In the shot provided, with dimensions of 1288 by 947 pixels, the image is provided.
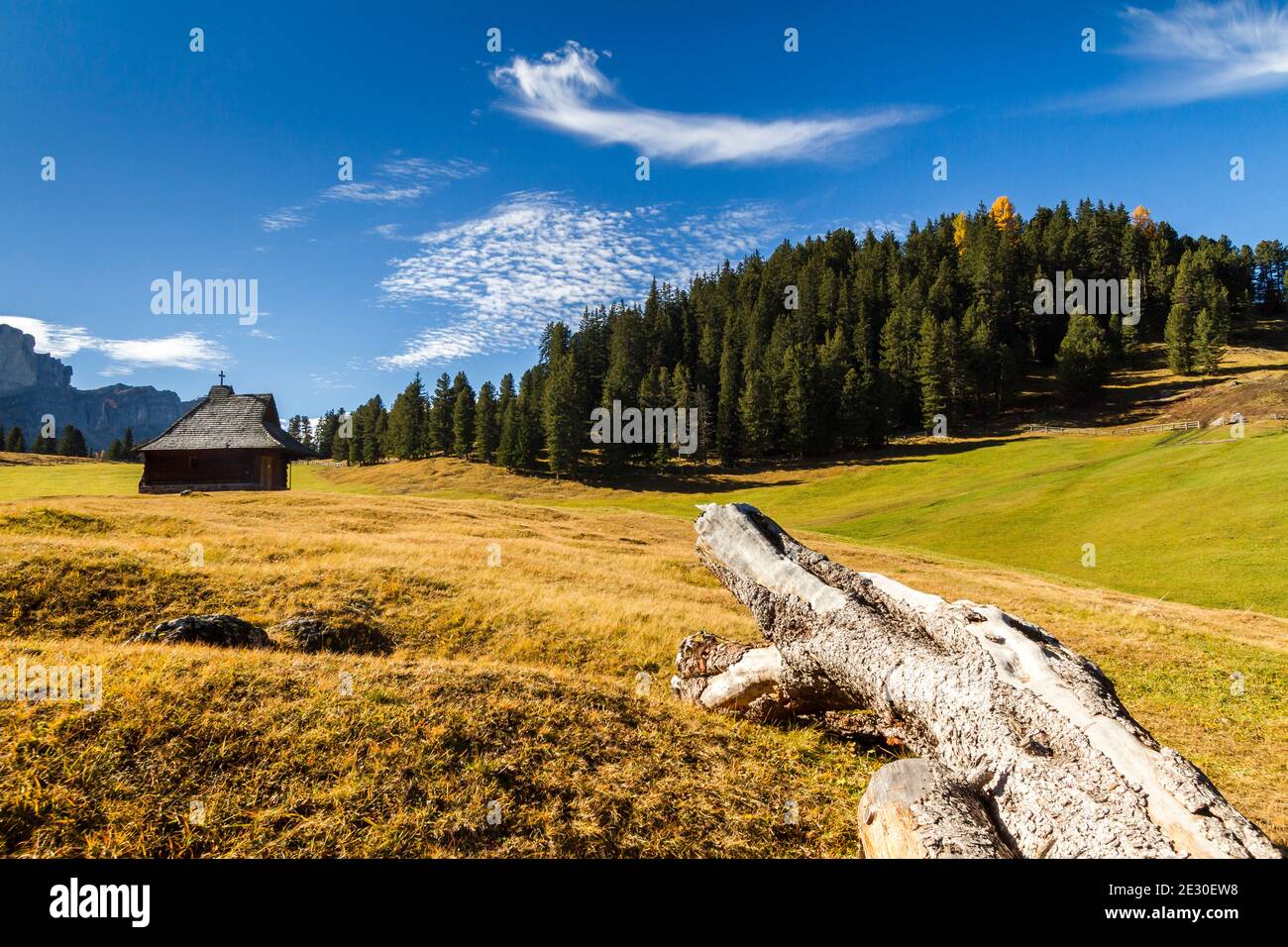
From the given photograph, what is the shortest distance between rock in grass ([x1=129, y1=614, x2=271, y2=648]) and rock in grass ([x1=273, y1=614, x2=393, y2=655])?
1.04 metres

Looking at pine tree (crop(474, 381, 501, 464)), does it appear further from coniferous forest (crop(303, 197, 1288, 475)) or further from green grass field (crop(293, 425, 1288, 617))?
green grass field (crop(293, 425, 1288, 617))

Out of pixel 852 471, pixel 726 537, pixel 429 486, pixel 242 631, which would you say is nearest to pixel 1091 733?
pixel 726 537

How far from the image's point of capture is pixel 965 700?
575 cm

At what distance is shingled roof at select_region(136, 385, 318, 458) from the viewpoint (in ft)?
133

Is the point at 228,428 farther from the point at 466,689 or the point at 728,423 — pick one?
the point at 728,423

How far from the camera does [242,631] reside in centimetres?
881

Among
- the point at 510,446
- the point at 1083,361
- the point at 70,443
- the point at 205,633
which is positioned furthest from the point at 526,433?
the point at 70,443

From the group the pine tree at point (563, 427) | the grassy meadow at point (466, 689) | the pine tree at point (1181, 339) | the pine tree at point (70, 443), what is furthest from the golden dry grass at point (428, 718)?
the pine tree at point (70, 443)

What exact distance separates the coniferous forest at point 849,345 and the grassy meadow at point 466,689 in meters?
59.3

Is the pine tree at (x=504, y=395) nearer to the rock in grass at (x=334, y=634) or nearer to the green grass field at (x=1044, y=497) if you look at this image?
the green grass field at (x=1044, y=497)

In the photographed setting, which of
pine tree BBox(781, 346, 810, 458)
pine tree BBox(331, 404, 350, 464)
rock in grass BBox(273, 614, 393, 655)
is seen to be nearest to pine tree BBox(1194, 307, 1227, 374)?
pine tree BBox(781, 346, 810, 458)

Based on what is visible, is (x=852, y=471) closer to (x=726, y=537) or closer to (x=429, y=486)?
(x=429, y=486)

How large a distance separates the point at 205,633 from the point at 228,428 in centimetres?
4211

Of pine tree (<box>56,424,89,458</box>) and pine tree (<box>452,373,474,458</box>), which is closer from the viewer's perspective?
pine tree (<box>452,373,474,458</box>)
